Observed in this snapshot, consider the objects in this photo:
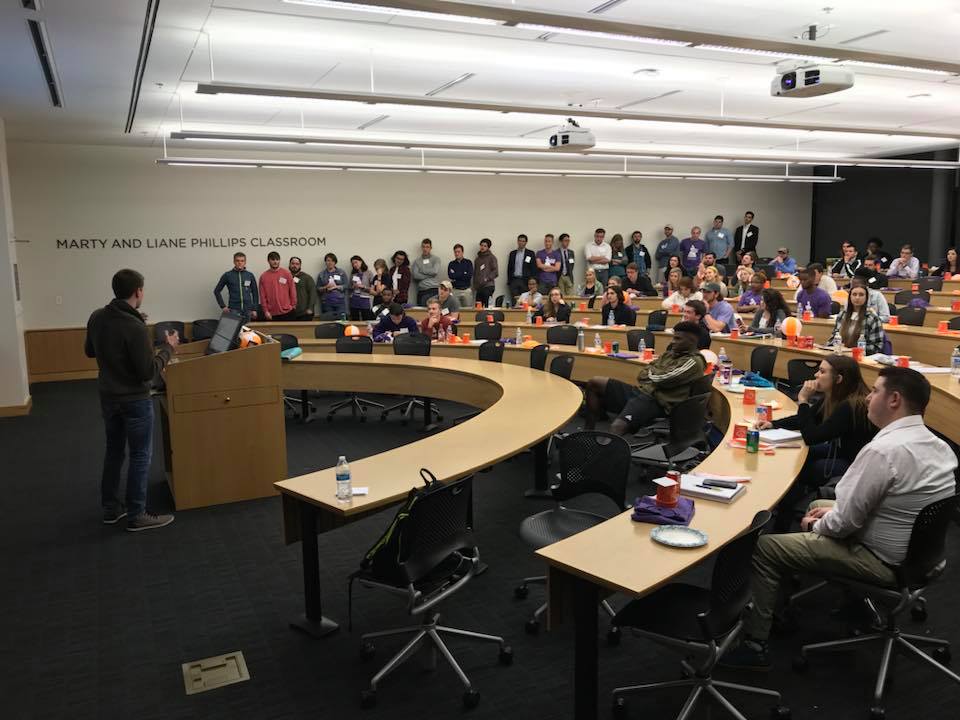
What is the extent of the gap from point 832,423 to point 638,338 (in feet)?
14.7

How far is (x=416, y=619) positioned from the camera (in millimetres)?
3961

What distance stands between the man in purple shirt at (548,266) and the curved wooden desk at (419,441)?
7430mm

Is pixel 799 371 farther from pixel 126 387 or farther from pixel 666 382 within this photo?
pixel 126 387

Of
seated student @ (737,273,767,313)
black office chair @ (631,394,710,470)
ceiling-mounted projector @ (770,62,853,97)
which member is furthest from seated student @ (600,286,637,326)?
black office chair @ (631,394,710,470)

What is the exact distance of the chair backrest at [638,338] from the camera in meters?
8.53

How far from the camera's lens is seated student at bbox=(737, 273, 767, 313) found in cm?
1033

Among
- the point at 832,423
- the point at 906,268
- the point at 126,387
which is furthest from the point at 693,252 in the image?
the point at 126,387

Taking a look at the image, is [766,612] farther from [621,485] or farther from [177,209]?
[177,209]

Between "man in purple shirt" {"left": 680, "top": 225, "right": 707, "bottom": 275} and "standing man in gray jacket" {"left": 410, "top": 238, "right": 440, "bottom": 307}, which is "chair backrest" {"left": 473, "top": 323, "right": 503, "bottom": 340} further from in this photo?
"man in purple shirt" {"left": 680, "top": 225, "right": 707, "bottom": 275}

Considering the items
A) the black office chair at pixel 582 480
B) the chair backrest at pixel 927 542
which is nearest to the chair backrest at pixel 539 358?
the black office chair at pixel 582 480

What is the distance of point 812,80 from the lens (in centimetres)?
573

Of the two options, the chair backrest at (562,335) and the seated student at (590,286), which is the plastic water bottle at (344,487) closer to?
the chair backrest at (562,335)

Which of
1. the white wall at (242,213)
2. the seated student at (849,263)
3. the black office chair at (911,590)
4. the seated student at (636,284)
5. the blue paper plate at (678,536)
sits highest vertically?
the white wall at (242,213)

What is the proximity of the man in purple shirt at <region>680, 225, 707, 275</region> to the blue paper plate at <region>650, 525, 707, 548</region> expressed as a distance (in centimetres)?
1392
